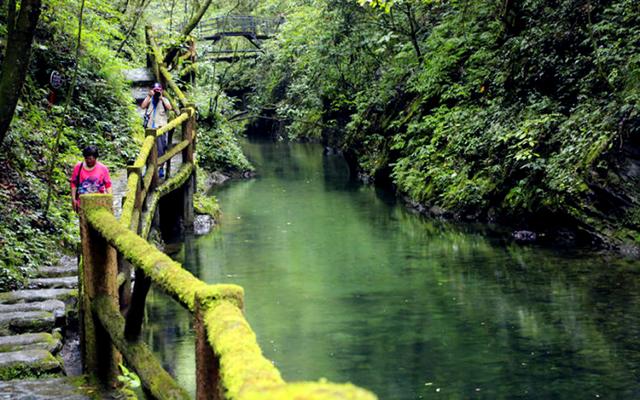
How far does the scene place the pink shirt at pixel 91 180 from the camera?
8.94 metres

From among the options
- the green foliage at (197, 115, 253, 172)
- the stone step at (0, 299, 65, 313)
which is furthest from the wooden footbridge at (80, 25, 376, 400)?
the green foliage at (197, 115, 253, 172)

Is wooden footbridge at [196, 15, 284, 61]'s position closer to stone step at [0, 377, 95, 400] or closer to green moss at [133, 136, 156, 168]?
green moss at [133, 136, 156, 168]

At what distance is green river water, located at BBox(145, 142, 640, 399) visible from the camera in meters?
8.78

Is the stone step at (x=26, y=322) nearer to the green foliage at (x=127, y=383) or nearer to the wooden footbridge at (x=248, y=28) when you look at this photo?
the green foliage at (x=127, y=383)

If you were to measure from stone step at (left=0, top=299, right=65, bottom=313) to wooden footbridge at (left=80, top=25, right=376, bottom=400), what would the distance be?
611 mm

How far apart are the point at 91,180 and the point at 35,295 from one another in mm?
1577

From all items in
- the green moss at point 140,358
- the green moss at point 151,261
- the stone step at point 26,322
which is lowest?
the stone step at point 26,322

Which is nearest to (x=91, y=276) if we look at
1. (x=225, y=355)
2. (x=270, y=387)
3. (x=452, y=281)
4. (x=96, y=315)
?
(x=96, y=315)

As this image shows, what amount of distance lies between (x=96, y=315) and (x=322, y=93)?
1024 inches

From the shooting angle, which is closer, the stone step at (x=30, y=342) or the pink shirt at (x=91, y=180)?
the stone step at (x=30, y=342)

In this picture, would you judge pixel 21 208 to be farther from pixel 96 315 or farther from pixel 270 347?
pixel 96 315

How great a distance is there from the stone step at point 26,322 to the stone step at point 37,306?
1.05 feet

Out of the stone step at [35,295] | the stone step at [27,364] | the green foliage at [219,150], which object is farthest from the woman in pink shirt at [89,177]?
the green foliage at [219,150]

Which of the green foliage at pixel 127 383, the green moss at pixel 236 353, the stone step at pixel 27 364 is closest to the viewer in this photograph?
the green moss at pixel 236 353
